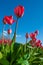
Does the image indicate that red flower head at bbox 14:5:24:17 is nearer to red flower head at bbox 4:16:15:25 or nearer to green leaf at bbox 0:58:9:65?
red flower head at bbox 4:16:15:25

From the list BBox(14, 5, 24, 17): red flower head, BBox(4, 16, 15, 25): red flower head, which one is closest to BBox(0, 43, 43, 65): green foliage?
BBox(14, 5, 24, 17): red flower head

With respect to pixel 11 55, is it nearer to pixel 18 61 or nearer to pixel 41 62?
pixel 18 61

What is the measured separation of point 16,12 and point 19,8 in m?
0.07

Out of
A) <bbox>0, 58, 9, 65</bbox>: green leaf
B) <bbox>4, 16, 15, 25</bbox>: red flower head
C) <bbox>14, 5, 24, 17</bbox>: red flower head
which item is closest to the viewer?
<bbox>0, 58, 9, 65</bbox>: green leaf

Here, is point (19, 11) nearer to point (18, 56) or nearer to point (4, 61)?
point (18, 56)

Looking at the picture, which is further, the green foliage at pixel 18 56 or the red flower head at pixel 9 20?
the red flower head at pixel 9 20

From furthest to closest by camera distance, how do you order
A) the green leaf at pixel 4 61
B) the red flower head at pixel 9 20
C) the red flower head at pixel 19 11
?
the red flower head at pixel 9 20
the red flower head at pixel 19 11
the green leaf at pixel 4 61

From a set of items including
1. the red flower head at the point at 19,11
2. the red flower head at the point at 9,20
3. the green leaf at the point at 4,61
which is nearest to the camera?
the green leaf at the point at 4,61

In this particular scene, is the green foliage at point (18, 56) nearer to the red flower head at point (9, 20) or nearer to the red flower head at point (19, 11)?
the red flower head at point (19, 11)

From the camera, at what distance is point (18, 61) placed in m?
2.54

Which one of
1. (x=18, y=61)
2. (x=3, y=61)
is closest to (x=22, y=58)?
(x=18, y=61)

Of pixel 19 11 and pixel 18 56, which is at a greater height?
pixel 19 11

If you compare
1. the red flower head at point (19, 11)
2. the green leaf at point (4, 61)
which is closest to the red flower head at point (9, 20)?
the red flower head at point (19, 11)

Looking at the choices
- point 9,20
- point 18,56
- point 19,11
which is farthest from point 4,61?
point 9,20
